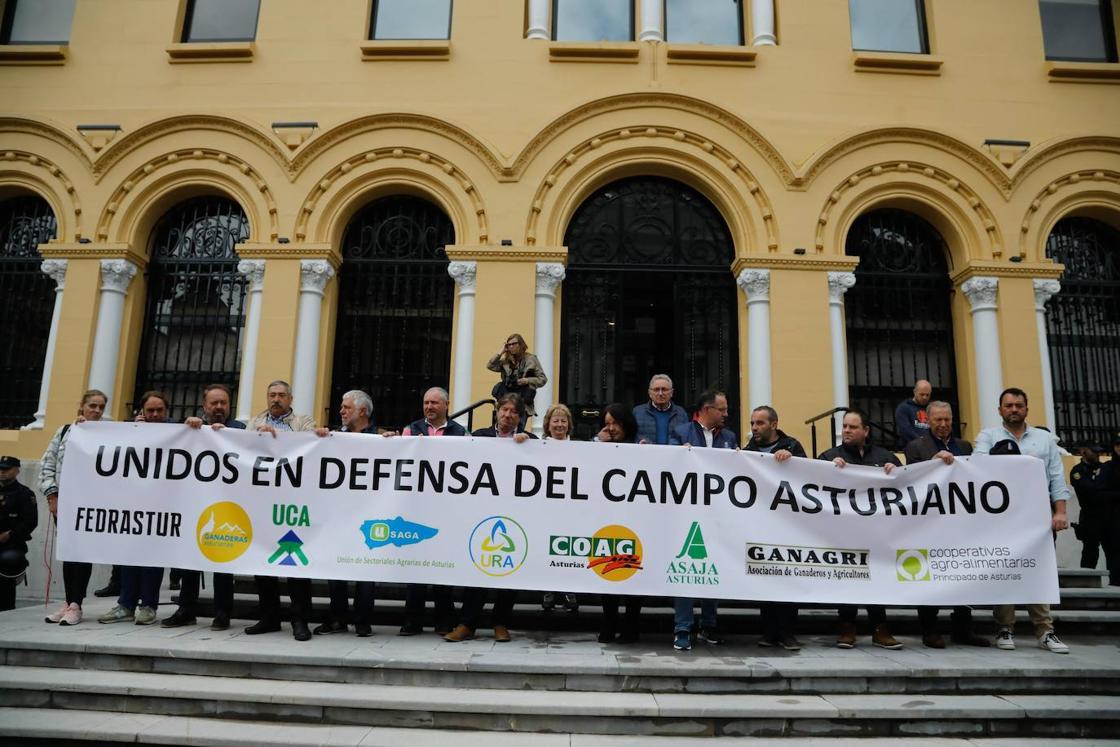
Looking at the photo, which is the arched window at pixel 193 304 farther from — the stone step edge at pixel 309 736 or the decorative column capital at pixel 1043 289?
the decorative column capital at pixel 1043 289

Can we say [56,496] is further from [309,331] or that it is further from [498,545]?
[309,331]

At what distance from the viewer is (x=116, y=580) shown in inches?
277

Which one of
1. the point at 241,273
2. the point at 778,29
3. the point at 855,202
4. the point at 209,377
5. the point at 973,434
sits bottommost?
the point at 973,434

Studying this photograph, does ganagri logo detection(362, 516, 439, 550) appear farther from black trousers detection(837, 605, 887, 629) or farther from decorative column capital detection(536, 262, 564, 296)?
decorative column capital detection(536, 262, 564, 296)

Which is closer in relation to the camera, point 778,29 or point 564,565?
point 564,565

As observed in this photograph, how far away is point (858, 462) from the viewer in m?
5.70

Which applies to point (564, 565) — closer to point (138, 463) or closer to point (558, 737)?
point (558, 737)

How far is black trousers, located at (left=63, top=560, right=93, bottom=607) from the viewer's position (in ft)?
18.6

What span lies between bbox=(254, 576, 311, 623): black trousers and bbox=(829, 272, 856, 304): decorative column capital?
24.8ft

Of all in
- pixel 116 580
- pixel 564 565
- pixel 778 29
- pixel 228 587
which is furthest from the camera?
pixel 778 29

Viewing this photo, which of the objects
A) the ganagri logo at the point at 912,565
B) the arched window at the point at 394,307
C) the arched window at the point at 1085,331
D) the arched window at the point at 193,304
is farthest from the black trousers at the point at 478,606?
the arched window at the point at 1085,331

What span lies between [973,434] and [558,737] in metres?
7.97

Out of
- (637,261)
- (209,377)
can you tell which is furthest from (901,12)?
(209,377)

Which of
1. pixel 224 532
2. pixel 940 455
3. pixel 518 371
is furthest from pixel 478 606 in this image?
pixel 940 455
